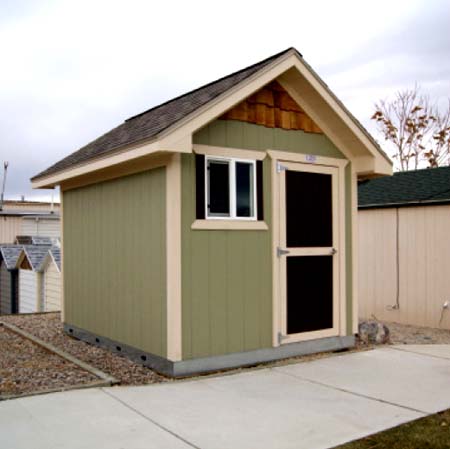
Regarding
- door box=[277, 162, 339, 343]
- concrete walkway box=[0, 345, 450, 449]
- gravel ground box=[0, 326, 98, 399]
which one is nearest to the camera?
concrete walkway box=[0, 345, 450, 449]

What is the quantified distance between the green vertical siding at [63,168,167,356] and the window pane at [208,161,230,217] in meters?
0.57

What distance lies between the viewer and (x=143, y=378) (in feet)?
18.8

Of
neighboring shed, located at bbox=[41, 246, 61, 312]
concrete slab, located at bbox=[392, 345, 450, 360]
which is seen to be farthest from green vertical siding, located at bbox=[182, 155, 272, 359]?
neighboring shed, located at bbox=[41, 246, 61, 312]

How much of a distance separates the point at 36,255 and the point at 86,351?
7.76 meters

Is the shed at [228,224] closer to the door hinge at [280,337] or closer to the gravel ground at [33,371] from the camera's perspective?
the door hinge at [280,337]

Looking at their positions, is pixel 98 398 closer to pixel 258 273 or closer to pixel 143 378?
→ pixel 143 378

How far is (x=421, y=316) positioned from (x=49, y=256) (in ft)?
26.9

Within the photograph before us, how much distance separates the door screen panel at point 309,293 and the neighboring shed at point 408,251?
360 cm

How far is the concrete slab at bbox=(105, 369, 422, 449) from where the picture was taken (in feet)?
13.1

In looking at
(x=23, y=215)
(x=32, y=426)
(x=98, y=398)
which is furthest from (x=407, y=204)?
(x=23, y=215)

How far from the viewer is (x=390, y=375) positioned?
5.92 m

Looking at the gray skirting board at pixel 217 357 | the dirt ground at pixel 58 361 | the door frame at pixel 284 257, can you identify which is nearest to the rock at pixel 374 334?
the dirt ground at pixel 58 361

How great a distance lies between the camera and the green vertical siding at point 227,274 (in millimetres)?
5840

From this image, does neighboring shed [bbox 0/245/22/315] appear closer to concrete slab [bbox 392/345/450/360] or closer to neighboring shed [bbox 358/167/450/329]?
neighboring shed [bbox 358/167/450/329]
